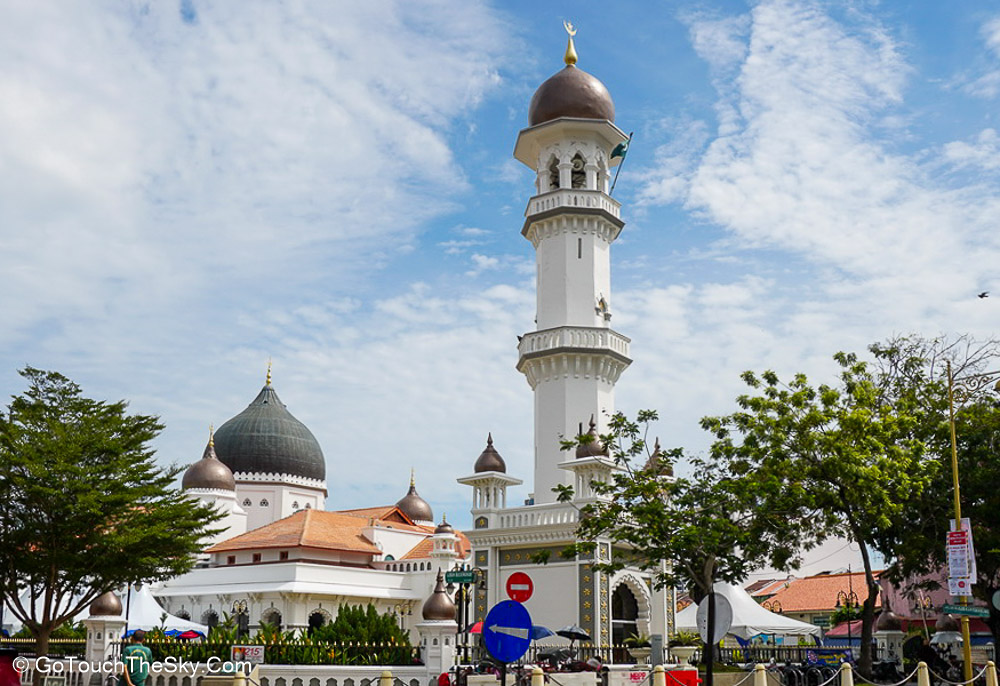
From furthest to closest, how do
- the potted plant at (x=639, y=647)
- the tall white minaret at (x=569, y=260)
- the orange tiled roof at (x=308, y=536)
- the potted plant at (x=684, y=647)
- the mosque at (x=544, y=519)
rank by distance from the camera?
the orange tiled roof at (x=308, y=536), the tall white minaret at (x=569, y=260), the mosque at (x=544, y=519), the potted plant at (x=639, y=647), the potted plant at (x=684, y=647)

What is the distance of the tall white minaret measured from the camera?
35781 millimetres

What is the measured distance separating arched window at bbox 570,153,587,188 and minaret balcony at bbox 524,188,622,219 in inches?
42.3

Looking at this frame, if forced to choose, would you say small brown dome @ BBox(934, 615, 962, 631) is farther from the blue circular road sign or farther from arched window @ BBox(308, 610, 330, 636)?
arched window @ BBox(308, 610, 330, 636)

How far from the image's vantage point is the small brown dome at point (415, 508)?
67.4 m

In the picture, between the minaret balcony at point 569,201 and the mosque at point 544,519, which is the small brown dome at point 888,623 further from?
the minaret balcony at point 569,201

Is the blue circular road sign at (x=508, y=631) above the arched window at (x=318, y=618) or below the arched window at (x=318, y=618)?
above

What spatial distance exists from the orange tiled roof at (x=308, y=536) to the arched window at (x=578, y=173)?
73.9 feet

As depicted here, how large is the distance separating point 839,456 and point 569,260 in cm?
1520

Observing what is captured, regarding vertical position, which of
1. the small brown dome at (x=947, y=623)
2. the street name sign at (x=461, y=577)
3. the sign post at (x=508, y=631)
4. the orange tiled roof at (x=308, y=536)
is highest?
the orange tiled roof at (x=308, y=536)

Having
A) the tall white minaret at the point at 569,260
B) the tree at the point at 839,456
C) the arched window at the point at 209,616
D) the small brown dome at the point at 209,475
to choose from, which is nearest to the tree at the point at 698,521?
the tree at the point at 839,456

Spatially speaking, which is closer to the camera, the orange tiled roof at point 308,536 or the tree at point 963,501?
the tree at point 963,501

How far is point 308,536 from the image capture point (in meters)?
50.3

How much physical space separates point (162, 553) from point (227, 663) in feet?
14.9

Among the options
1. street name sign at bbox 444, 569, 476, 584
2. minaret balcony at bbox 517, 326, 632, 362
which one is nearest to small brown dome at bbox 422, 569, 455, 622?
street name sign at bbox 444, 569, 476, 584
